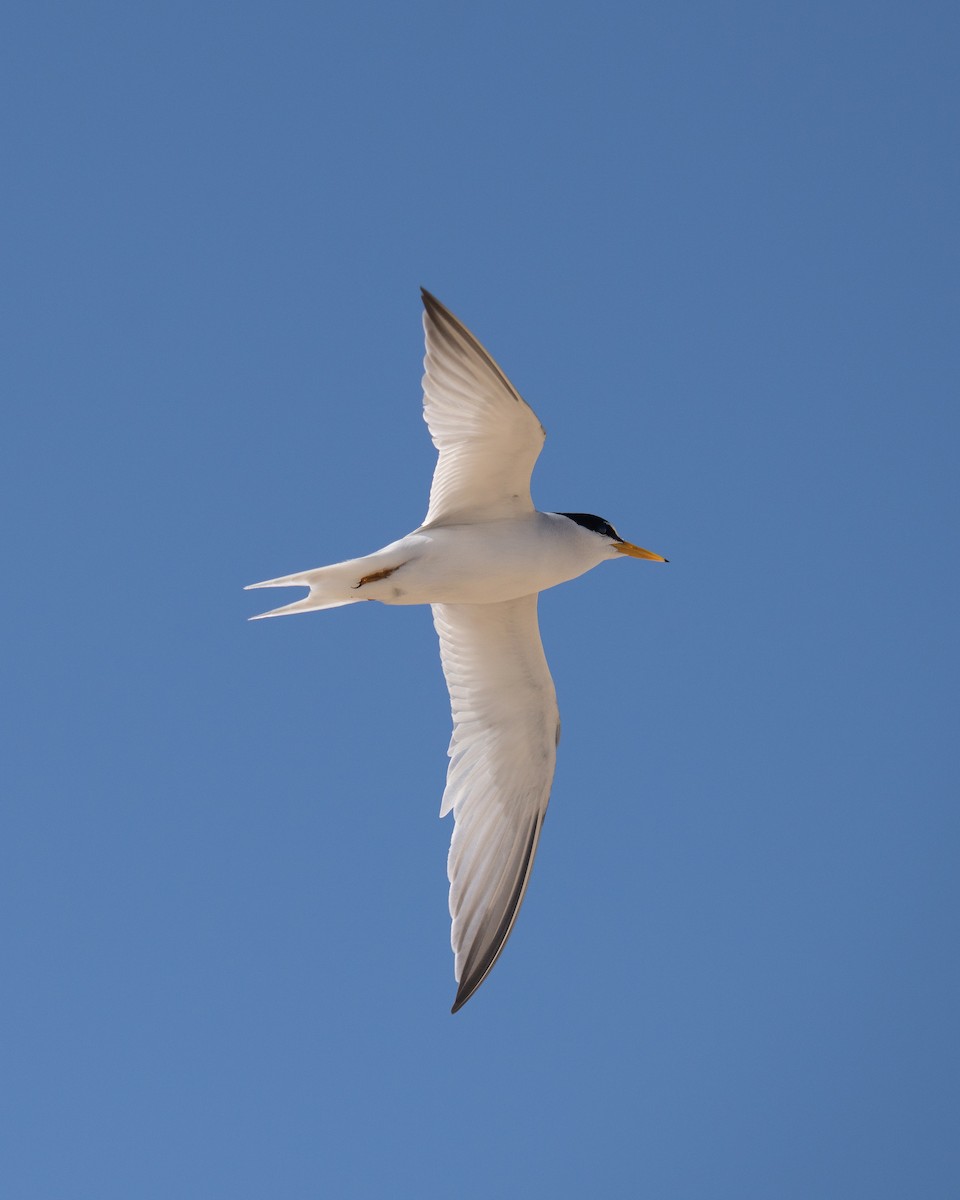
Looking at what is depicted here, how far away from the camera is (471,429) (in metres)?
8.36

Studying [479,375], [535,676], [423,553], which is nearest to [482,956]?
[535,676]

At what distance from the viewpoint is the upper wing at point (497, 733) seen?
359 inches

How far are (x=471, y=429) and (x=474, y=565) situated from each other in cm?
79

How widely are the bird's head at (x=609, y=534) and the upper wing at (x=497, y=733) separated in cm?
60

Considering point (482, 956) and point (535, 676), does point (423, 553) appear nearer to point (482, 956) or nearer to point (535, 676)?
point (535, 676)

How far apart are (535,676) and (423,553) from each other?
4.28 ft

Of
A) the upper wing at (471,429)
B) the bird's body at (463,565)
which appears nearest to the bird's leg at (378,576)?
the bird's body at (463,565)

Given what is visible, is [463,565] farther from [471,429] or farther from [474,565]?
[471,429]

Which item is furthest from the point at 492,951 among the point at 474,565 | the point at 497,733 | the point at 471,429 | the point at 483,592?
the point at 471,429

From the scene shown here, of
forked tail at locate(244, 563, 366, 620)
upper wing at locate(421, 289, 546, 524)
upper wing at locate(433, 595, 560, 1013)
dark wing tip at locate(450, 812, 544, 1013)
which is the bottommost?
dark wing tip at locate(450, 812, 544, 1013)

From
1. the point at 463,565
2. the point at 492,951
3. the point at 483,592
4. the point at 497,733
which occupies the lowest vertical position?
the point at 492,951

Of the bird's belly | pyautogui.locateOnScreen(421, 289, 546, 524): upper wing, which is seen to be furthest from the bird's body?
pyautogui.locateOnScreen(421, 289, 546, 524): upper wing

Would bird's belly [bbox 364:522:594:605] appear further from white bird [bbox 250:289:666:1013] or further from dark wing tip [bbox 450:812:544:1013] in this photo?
dark wing tip [bbox 450:812:544:1013]

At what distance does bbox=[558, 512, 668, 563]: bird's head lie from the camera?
9016mm
